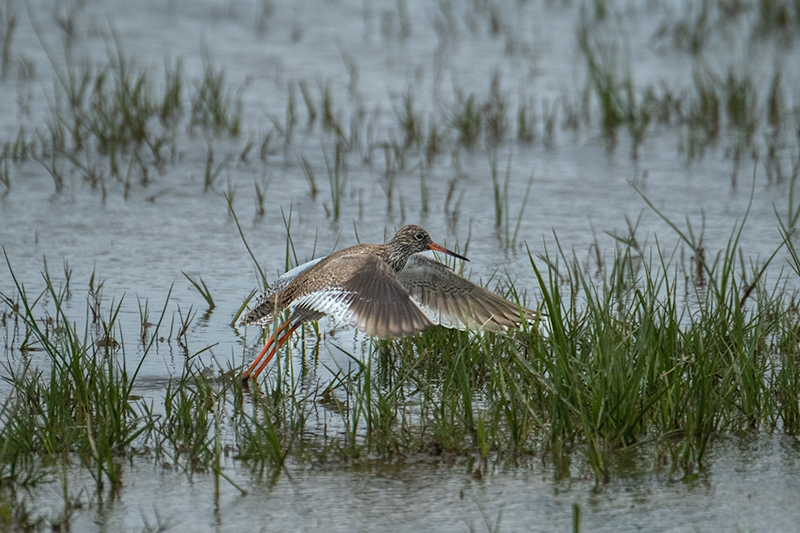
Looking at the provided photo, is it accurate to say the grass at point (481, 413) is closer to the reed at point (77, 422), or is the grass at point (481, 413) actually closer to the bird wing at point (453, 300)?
the reed at point (77, 422)

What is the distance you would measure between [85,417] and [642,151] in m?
6.84

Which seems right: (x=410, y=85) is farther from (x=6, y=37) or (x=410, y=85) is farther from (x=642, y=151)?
(x=6, y=37)

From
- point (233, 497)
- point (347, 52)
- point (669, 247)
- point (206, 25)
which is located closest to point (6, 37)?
point (206, 25)

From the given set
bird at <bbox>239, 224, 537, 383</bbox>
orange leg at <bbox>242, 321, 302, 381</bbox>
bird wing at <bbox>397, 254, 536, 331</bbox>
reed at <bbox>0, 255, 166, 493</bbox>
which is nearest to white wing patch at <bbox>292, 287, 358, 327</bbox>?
bird at <bbox>239, 224, 537, 383</bbox>

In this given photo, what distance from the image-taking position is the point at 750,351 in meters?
4.42

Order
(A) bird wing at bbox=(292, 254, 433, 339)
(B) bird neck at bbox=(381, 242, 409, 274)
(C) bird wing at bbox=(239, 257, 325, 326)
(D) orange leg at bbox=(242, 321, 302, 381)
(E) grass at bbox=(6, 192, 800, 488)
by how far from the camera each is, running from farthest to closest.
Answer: (B) bird neck at bbox=(381, 242, 409, 274)
(C) bird wing at bbox=(239, 257, 325, 326)
(D) orange leg at bbox=(242, 321, 302, 381)
(A) bird wing at bbox=(292, 254, 433, 339)
(E) grass at bbox=(6, 192, 800, 488)

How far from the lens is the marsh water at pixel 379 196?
3.65 m

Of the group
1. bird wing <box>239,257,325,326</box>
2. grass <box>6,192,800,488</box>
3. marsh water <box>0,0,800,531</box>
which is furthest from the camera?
bird wing <box>239,257,325,326</box>

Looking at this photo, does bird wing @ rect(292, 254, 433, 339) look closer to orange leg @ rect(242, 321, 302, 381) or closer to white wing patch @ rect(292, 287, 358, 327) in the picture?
white wing patch @ rect(292, 287, 358, 327)

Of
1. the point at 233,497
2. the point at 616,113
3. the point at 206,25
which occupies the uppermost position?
the point at 206,25

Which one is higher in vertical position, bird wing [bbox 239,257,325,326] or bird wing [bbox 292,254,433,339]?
bird wing [bbox 292,254,433,339]

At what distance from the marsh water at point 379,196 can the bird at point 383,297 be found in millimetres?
270

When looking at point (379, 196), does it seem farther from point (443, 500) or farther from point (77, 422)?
point (443, 500)

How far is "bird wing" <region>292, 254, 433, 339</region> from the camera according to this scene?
4.61 m
